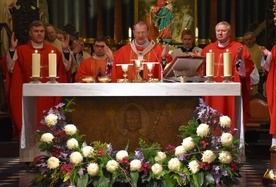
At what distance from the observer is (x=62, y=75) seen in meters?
10.1

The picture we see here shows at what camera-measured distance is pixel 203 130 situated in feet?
23.3

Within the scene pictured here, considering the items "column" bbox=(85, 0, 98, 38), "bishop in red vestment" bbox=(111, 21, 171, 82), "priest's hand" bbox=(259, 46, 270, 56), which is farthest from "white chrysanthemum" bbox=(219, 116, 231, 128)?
"column" bbox=(85, 0, 98, 38)

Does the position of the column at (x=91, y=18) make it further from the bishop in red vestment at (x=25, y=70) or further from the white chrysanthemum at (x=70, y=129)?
the white chrysanthemum at (x=70, y=129)

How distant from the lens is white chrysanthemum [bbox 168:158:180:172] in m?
7.01

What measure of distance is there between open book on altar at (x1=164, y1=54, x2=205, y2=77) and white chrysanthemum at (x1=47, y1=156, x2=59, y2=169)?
4.98 ft

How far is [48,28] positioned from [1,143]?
1.88 meters

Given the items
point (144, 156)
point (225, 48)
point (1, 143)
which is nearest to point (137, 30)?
point (225, 48)

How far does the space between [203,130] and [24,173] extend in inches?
112

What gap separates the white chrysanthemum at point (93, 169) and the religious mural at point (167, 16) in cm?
938

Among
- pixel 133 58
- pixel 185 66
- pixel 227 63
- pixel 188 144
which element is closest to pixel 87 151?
pixel 188 144

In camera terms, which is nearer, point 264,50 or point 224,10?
point 264,50

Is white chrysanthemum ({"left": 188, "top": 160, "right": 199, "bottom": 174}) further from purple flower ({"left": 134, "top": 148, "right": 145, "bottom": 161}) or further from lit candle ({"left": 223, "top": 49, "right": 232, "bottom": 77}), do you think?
lit candle ({"left": 223, "top": 49, "right": 232, "bottom": 77})

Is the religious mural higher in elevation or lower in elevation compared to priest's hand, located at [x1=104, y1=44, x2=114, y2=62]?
higher

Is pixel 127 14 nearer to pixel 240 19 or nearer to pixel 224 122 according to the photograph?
pixel 240 19
